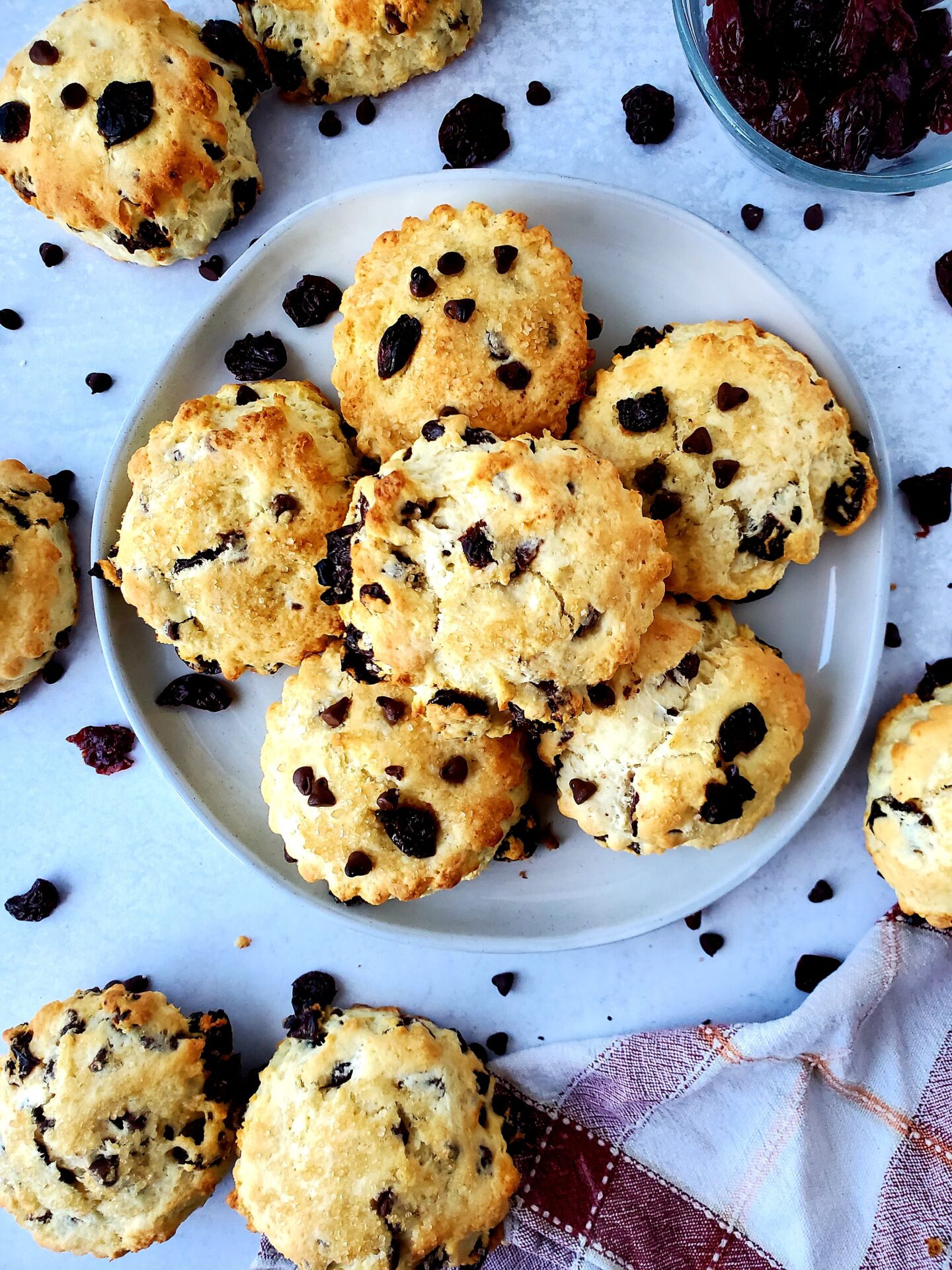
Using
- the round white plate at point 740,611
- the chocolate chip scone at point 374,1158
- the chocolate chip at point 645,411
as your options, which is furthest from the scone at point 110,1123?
the chocolate chip at point 645,411

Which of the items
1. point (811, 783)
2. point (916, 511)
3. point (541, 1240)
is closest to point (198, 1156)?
point (541, 1240)

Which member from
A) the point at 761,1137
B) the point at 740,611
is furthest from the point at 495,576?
the point at 761,1137

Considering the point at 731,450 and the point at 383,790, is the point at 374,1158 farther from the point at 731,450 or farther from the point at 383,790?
the point at 731,450

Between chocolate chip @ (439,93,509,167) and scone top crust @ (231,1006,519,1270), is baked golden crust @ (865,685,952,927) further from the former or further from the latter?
chocolate chip @ (439,93,509,167)

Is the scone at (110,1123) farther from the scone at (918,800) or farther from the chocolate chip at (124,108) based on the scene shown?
the chocolate chip at (124,108)

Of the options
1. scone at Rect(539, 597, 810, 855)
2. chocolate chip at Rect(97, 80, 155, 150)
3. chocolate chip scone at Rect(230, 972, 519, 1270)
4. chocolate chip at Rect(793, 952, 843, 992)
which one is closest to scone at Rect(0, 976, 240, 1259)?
chocolate chip scone at Rect(230, 972, 519, 1270)
